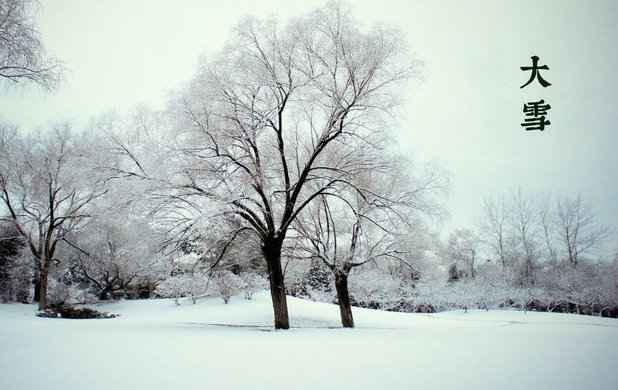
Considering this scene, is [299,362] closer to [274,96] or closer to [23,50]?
[23,50]

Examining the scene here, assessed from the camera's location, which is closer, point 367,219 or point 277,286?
point 277,286

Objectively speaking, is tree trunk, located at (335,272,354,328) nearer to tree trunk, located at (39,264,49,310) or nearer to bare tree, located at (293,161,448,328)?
bare tree, located at (293,161,448,328)

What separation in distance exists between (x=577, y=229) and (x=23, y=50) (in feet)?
126

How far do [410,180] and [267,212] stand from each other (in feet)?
16.6

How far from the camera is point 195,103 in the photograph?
9.70 metres

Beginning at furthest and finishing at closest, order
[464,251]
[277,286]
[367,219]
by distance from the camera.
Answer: [464,251], [367,219], [277,286]

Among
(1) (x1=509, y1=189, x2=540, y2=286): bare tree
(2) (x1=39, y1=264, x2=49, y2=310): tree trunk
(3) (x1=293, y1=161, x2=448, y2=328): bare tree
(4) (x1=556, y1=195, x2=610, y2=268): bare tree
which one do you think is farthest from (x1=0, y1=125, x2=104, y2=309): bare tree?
(4) (x1=556, y1=195, x2=610, y2=268): bare tree

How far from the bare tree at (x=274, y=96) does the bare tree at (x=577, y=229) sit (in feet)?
95.5

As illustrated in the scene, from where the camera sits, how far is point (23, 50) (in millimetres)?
6281

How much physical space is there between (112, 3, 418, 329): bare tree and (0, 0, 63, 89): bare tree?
3312mm

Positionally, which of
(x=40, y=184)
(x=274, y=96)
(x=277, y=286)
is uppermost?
(x=274, y=96)

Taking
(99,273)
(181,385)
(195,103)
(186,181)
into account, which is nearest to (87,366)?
(181,385)

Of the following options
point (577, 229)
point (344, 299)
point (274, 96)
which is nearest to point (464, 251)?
point (577, 229)

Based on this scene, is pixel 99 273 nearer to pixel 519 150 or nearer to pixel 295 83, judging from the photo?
pixel 295 83
